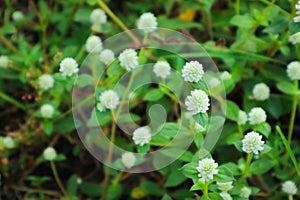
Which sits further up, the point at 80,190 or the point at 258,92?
the point at 258,92

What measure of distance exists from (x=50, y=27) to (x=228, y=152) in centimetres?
89

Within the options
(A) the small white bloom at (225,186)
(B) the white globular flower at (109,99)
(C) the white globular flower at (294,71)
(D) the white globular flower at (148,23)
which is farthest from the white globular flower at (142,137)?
(C) the white globular flower at (294,71)

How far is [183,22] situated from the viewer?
182 cm

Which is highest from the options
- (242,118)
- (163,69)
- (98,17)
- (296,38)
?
(98,17)

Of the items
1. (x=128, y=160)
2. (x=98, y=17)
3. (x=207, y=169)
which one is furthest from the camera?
(x=98, y=17)

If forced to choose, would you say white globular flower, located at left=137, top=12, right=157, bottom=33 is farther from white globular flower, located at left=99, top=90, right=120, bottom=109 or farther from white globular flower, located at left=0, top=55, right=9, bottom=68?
white globular flower, located at left=0, top=55, right=9, bottom=68

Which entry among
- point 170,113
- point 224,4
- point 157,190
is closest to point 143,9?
point 224,4

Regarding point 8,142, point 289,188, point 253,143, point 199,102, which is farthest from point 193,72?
point 8,142

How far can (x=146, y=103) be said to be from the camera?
5.81ft

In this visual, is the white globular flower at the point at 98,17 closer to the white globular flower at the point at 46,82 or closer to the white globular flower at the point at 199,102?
the white globular flower at the point at 46,82

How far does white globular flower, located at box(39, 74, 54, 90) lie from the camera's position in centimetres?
159

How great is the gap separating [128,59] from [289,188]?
58cm

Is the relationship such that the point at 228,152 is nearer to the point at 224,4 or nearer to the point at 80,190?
the point at 80,190

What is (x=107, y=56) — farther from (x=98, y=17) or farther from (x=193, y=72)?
(x=193, y=72)
